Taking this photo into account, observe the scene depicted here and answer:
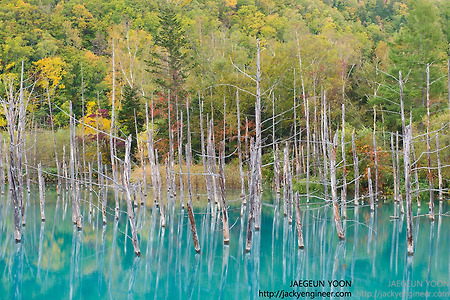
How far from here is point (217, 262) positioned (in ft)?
38.0

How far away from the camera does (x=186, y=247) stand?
13352 mm

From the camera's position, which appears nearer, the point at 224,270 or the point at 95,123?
the point at 224,270

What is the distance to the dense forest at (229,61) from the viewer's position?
2548 centimetres

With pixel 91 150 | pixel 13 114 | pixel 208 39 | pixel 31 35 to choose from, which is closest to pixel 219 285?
pixel 13 114

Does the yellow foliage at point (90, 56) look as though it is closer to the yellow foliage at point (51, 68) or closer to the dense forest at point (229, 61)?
the dense forest at point (229, 61)

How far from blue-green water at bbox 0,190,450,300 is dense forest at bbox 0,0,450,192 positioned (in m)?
4.04

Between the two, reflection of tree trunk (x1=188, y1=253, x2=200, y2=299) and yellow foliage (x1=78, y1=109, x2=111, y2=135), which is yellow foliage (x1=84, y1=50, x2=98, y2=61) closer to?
yellow foliage (x1=78, y1=109, x2=111, y2=135)

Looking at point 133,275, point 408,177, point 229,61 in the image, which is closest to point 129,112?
point 229,61

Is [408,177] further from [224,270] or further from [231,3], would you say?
[231,3]

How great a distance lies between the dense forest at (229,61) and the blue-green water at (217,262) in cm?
404

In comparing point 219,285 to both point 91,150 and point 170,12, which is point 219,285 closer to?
point 91,150

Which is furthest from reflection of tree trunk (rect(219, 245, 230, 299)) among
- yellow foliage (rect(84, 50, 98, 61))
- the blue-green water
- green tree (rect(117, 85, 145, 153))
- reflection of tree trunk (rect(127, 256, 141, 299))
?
yellow foliage (rect(84, 50, 98, 61))

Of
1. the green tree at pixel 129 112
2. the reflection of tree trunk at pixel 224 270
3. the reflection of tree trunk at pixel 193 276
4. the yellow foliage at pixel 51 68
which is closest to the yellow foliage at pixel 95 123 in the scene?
the green tree at pixel 129 112

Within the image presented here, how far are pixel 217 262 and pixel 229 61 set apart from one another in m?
20.6
